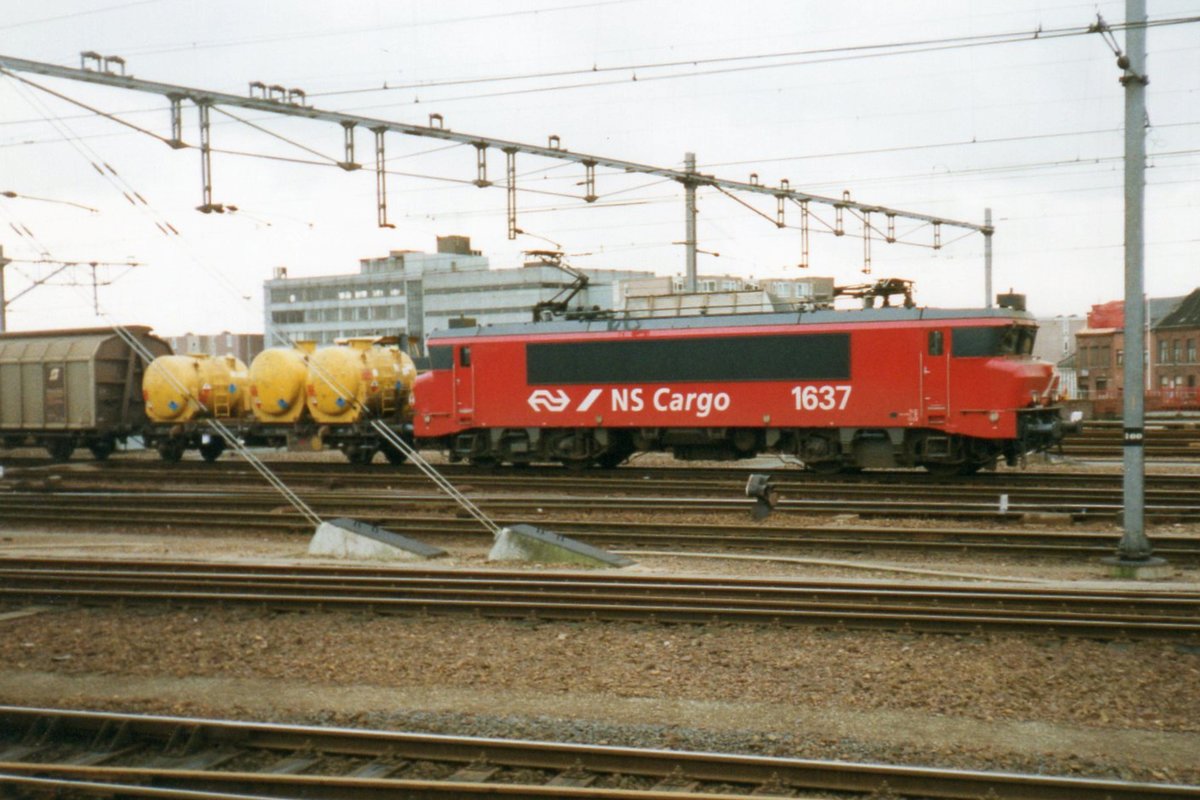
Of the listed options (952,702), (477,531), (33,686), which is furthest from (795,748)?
(477,531)

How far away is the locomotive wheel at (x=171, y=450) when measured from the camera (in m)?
30.2

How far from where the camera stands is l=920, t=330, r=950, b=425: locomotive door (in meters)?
20.6

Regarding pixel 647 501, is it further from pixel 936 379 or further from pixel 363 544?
Result: pixel 936 379

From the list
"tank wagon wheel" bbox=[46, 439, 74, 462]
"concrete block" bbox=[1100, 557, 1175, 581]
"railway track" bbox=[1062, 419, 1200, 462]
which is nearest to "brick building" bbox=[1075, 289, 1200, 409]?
"railway track" bbox=[1062, 419, 1200, 462]

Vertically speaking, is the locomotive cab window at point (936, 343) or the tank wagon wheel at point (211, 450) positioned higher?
the locomotive cab window at point (936, 343)

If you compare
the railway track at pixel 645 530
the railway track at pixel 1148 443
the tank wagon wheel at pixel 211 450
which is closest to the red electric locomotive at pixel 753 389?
the railway track at pixel 645 530

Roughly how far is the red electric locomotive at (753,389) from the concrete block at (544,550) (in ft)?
26.8

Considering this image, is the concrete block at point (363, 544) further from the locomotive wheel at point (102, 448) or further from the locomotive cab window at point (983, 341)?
the locomotive wheel at point (102, 448)

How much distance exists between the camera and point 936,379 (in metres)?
20.7

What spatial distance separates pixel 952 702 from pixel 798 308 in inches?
596

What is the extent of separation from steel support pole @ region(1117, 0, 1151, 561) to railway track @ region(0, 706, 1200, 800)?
7306 millimetres

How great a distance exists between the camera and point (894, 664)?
30.8 feet

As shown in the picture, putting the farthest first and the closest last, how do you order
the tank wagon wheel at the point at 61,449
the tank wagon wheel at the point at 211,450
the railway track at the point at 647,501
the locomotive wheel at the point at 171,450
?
1. the tank wagon wheel at the point at 61,449
2. the tank wagon wheel at the point at 211,450
3. the locomotive wheel at the point at 171,450
4. the railway track at the point at 647,501

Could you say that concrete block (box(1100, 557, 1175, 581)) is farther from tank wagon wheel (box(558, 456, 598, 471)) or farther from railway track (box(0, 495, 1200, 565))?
tank wagon wheel (box(558, 456, 598, 471))
